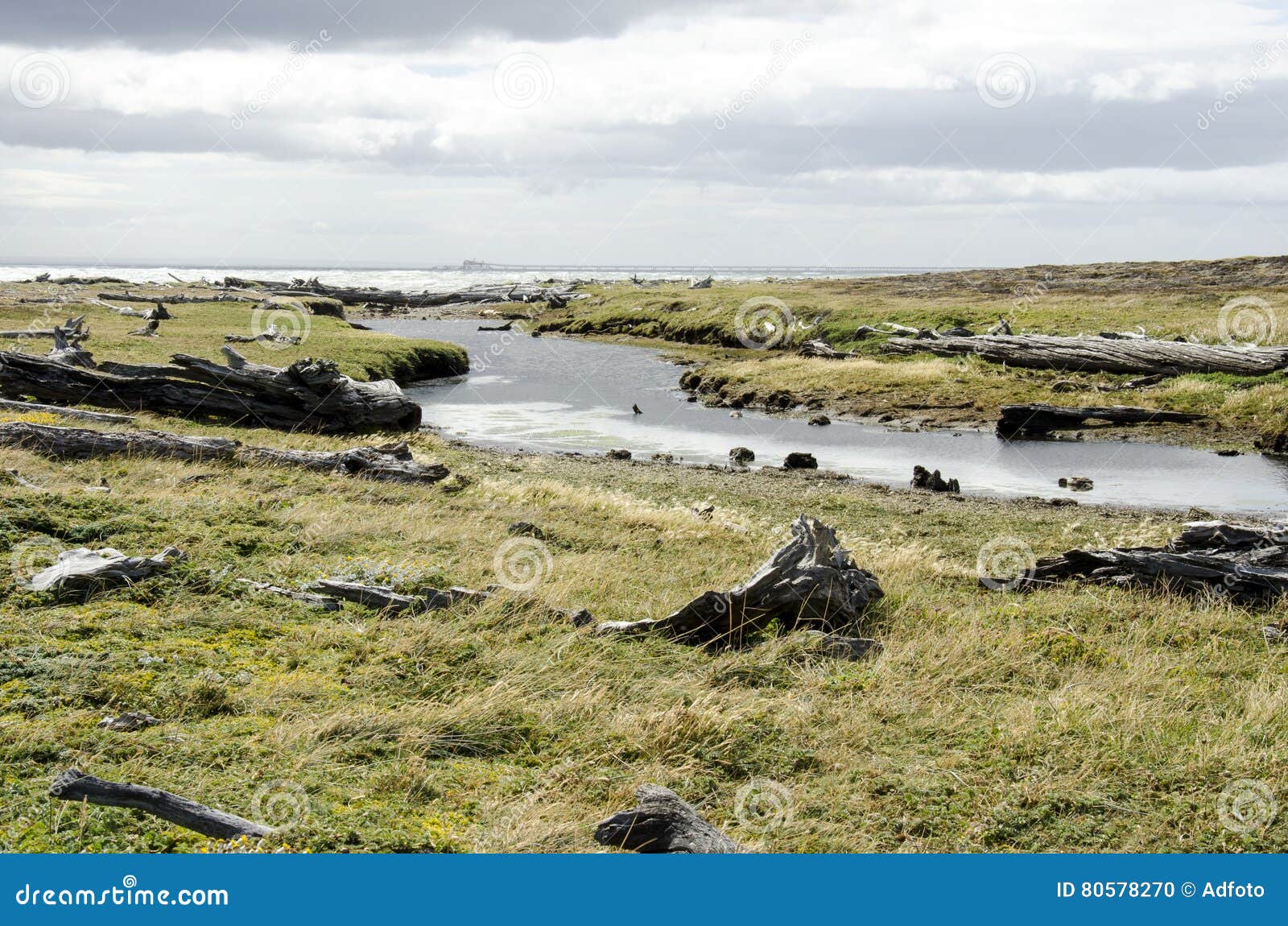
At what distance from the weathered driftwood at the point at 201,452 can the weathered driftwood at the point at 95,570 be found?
8.00 m

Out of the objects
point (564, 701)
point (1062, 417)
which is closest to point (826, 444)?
point (1062, 417)

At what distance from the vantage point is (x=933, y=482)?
88.2ft

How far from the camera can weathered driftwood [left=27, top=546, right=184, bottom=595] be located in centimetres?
1006

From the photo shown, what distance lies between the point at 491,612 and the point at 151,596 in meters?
3.73

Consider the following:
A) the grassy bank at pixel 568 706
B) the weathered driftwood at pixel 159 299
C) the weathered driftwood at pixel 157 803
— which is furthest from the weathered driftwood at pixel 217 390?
the weathered driftwood at pixel 159 299

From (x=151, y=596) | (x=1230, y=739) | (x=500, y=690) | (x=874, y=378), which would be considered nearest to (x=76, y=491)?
(x=151, y=596)

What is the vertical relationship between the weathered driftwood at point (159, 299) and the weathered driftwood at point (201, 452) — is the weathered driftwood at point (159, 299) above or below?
above

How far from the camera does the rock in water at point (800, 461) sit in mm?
30359

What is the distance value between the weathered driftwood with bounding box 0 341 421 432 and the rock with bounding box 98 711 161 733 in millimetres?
20374

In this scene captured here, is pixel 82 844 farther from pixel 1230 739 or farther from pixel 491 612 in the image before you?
pixel 1230 739

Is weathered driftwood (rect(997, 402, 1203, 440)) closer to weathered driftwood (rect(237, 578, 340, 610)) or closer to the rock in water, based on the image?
the rock in water

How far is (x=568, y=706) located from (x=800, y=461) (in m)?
22.9

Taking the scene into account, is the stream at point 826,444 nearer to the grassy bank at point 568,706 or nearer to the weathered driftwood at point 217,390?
the weathered driftwood at point 217,390

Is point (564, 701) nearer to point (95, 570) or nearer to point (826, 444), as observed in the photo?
point (95, 570)
